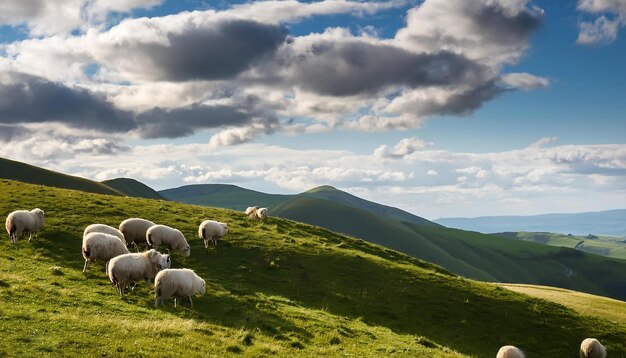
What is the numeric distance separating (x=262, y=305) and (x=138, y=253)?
6902 mm

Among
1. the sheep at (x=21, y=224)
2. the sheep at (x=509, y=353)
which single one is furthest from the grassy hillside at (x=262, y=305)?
the sheep at (x=509, y=353)

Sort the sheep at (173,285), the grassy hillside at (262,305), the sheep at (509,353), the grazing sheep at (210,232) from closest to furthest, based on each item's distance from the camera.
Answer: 1. the grassy hillside at (262,305)
2. the sheep at (509,353)
3. the sheep at (173,285)
4. the grazing sheep at (210,232)

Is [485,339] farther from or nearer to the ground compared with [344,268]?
nearer to the ground

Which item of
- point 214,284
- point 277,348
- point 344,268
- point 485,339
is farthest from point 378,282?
point 277,348

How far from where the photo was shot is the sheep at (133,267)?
21.4 m

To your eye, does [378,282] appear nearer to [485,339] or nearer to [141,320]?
[485,339]

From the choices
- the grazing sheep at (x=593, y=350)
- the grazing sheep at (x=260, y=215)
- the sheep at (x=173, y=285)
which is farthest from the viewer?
the grazing sheep at (x=260, y=215)

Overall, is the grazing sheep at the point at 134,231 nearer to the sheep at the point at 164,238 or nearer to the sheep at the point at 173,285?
the sheep at the point at 164,238

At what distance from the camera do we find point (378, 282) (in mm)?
32625

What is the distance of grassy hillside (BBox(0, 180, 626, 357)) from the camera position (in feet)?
53.1

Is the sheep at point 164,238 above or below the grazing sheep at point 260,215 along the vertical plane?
below

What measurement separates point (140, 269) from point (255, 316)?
20.4 ft

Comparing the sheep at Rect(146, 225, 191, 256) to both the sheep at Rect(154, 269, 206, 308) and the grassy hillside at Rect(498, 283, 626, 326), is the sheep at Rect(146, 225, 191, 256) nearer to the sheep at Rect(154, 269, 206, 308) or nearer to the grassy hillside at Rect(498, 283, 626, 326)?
the sheep at Rect(154, 269, 206, 308)

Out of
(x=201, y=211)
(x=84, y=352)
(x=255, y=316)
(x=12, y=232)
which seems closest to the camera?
(x=84, y=352)
